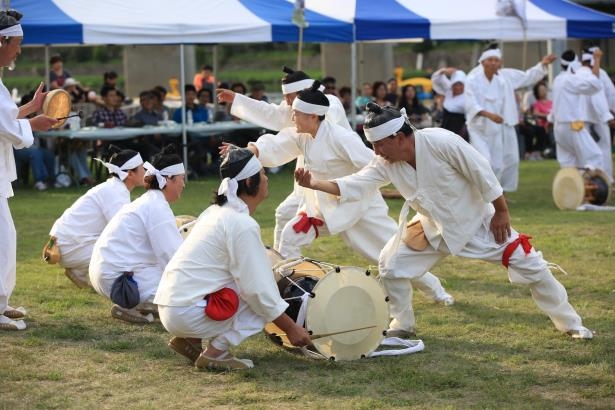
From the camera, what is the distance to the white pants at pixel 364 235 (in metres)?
7.12

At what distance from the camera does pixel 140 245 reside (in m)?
6.29

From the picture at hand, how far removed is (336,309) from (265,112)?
2636mm

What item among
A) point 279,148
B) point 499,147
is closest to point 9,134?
point 279,148

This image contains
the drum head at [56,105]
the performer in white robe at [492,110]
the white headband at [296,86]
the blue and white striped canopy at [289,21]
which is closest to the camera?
the drum head at [56,105]

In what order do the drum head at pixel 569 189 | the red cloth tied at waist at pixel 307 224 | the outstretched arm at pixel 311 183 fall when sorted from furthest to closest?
the drum head at pixel 569 189 → the red cloth tied at waist at pixel 307 224 → the outstretched arm at pixel 311 183

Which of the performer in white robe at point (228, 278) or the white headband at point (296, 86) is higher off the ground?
the white headband at point (296, 86)

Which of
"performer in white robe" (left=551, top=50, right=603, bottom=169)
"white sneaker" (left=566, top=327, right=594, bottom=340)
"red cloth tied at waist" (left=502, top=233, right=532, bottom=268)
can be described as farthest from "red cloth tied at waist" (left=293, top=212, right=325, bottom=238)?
"performer in white robe" (left=551, top=50, right=603, bottom=169)

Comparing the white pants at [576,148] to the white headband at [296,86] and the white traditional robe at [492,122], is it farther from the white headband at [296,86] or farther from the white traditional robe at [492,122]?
the white headband at [296,86]

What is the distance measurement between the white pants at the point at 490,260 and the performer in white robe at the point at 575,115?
6.59m

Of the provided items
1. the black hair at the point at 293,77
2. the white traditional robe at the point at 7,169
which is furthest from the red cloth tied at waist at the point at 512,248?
the white traditional robe at the point at 7,169

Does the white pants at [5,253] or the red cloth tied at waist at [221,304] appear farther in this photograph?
the white pants at [5,253]

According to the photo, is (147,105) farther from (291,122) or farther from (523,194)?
(291,122)

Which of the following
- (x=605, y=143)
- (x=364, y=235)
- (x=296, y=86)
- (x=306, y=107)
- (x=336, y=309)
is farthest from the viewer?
(x=605, y=143)

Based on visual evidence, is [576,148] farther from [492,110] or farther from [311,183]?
[311,183]
